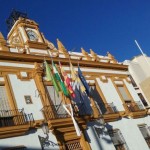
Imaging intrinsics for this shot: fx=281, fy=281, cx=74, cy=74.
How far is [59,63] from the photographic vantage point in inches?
723

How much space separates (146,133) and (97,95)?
4.54 m

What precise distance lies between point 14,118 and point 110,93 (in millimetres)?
8896

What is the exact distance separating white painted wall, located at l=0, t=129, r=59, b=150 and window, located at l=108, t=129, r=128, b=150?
4.69 m

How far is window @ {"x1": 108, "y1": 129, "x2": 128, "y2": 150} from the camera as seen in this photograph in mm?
17763

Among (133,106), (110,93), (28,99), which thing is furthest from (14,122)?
(133,106)

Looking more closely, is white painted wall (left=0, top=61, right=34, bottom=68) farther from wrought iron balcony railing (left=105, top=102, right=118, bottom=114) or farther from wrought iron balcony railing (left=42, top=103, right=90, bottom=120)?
wrought iron balcony railing (left=105, top=102, right=118, bottom=114)

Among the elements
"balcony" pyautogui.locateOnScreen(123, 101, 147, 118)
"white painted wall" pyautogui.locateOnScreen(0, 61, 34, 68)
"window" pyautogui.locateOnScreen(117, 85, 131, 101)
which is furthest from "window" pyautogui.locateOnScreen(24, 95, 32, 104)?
"window" pyautogui.locateOnScreen(117, 85, 131, 101)

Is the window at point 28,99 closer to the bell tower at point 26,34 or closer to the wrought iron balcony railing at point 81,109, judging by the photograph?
the wrought iron balcony railing at point 81,109

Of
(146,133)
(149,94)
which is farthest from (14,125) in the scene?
(149,94)

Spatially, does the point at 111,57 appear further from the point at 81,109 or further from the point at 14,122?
the point at 14,122

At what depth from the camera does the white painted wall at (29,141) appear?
43.1ft

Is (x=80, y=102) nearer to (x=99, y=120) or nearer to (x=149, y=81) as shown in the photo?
(x=99, y=120)

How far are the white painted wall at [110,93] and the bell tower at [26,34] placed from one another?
5125 millimetres

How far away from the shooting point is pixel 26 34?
67.6 ft
